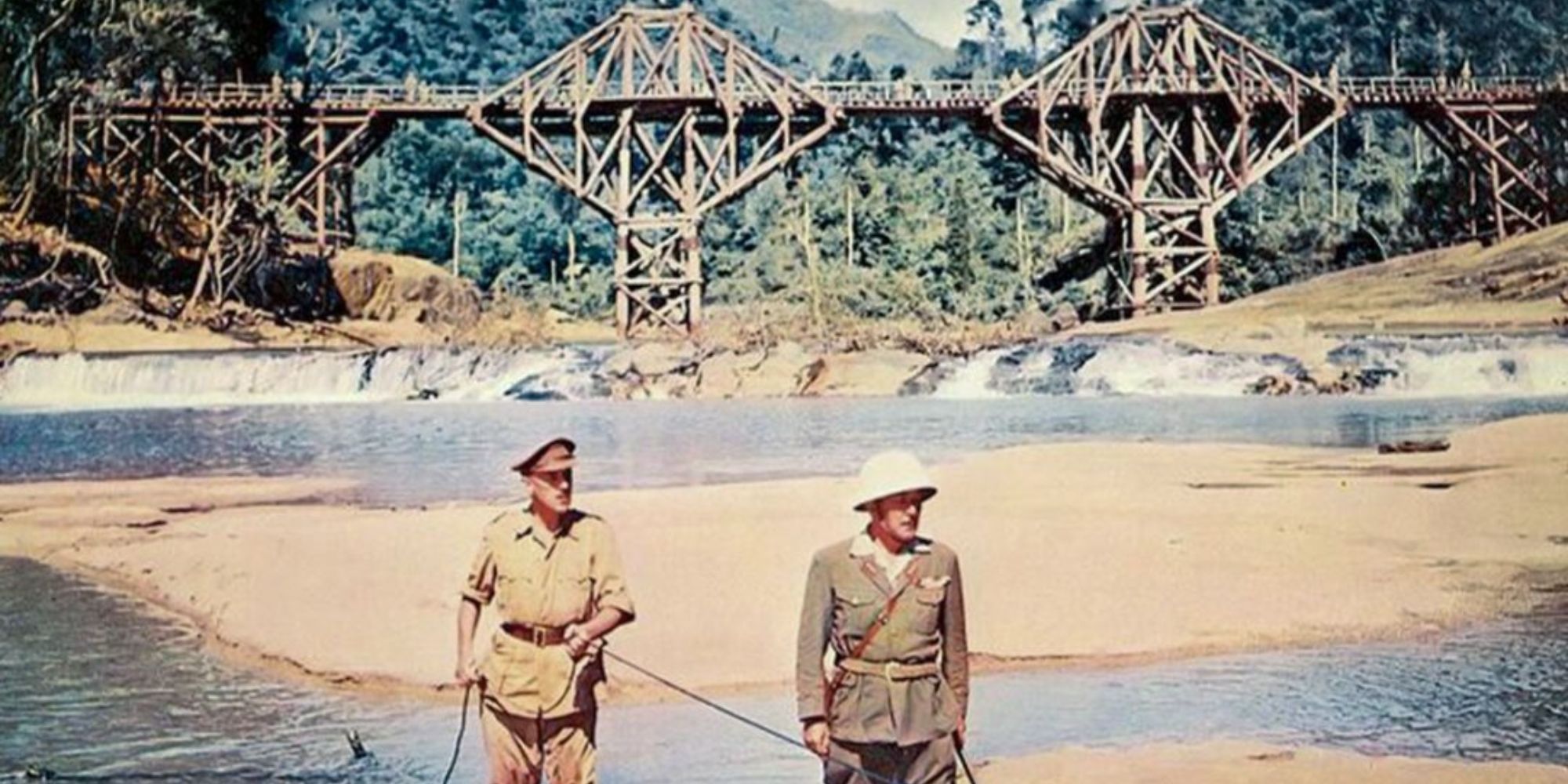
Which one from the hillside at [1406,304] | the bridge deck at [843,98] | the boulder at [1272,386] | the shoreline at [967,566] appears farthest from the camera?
the bridge deck at [843,98]

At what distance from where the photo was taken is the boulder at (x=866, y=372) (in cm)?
1634

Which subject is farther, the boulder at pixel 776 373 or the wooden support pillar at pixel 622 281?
the wooden support pillar at pixel 622 281

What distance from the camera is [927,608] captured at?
284 cm

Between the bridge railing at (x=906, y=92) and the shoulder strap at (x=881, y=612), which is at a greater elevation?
the bridge railing at (x=906, y=92)

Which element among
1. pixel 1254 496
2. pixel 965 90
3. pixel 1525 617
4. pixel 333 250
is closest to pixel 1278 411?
pixel 1254 496

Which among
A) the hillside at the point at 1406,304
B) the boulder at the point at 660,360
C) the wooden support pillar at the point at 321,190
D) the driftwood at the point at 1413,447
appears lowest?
the driftwood at the point at 1413,447

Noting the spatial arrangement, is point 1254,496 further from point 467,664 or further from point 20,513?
point 20,513

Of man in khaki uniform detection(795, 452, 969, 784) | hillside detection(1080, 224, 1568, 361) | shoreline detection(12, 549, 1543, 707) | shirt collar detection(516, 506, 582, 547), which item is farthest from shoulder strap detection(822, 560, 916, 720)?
hillside detection(1080, 224, 1568, 361)

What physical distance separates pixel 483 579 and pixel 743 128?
65.5 feet

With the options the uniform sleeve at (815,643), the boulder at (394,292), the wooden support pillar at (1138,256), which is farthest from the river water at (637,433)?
the boulder at (394,292)

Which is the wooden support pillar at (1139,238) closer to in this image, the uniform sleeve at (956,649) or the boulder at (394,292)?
the boulder at (394,292)

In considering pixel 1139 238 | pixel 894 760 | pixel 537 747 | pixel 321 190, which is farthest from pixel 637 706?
pixel 321 190

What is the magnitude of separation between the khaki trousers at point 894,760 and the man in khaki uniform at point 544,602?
1.66ft

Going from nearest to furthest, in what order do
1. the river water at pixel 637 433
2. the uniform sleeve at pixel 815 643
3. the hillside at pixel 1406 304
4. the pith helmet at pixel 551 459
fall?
1. the uniform sleeve at pixel 815 643
2. the pith helmet at pixel 551 459
3. the river water at pixel 637 433
4. the hillside at pixel 1406 304
